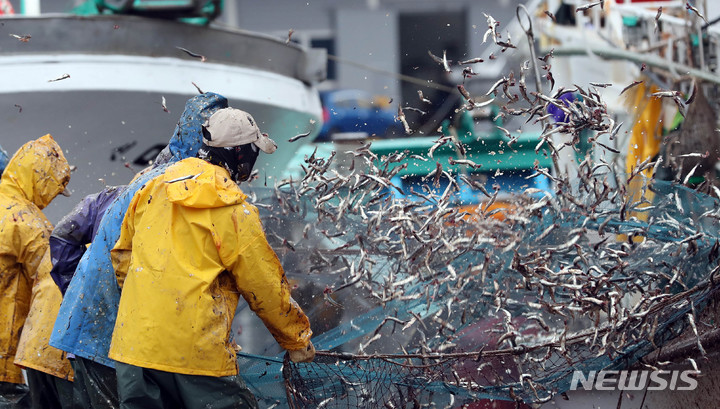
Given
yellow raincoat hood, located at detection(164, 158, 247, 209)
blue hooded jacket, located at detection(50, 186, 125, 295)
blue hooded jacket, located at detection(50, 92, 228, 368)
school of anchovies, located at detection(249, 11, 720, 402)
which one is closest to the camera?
yellow raincoat hood, located at detection(164, 158, 247, 209)

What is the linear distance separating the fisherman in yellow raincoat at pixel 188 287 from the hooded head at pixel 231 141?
141 mm

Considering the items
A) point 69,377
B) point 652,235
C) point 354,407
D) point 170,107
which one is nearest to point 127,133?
point 170,107

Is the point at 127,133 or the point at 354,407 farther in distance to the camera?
the point at 127,133

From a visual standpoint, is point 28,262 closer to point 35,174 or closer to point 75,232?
point 35,174

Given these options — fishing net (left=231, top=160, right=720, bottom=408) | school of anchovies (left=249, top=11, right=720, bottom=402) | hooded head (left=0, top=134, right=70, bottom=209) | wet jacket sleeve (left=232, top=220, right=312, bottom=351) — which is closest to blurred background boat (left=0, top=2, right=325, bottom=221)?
hooded head (left=0, top=134, right=70, bottom=209)

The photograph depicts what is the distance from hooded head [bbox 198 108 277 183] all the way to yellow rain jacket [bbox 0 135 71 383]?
164 centimetres

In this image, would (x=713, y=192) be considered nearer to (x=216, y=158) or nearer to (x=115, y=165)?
(x=216, y=158)

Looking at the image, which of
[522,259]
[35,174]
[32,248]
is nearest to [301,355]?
[522,259]

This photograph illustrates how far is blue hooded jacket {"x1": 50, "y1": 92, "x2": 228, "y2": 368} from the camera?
3.85m

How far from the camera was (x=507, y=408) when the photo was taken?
431 centimetres

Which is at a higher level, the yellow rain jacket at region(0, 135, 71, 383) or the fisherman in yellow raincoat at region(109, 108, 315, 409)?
the fisherman in yellow raincoat at region(109, 108, 315, 409)

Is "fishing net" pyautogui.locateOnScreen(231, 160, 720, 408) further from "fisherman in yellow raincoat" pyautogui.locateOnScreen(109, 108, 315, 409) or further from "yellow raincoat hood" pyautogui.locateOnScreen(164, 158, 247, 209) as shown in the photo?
"yellow raincoat hood" pyautogui.locateOnScreen(164, 158, 247, 209)

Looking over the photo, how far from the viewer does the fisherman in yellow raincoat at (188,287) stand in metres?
3.46

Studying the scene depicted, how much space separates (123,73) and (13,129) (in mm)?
1286
